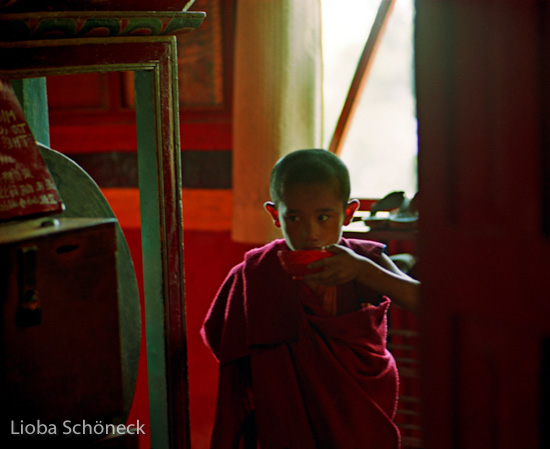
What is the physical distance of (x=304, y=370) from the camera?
1415 millimetres

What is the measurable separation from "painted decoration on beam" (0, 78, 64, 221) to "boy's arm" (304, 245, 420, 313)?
0.63m

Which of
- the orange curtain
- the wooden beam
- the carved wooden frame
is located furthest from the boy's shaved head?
the wooden beam

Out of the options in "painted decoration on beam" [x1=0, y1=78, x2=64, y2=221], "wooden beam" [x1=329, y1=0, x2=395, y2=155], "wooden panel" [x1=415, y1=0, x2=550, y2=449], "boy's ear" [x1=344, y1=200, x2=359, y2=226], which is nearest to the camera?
"wooden panel" [x1=415, y1=0, x2=550, y2=449]

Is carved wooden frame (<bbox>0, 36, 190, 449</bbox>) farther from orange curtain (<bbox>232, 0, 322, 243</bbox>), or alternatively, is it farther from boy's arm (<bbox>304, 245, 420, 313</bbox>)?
orange curtain (<bbox>232, 0, 322, 243</bbox>)

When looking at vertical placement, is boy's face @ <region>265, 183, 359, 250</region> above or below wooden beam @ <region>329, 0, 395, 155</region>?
below

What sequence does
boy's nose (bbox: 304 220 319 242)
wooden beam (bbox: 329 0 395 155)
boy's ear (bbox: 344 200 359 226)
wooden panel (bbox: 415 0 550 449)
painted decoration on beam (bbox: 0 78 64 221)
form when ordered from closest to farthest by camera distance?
1. wooden panel (bbox: 415 0 550 449)
2. painted decoration on beam (bbox: 0 78 64 221)
3. boy's nose (bbox: 304 220 319 242)
4. boy's ear (bbox: 344 200 359 226)
5. wooden beam (bbox: 329 0 395 155)

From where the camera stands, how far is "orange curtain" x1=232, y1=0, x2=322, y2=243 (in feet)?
7.38

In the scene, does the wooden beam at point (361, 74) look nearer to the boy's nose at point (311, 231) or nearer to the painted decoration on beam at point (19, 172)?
the boy's nose at point (311, 231)

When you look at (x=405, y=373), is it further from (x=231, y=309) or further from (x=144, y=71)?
(x=144, y=71)

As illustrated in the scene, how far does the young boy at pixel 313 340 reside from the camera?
1385 millimetres

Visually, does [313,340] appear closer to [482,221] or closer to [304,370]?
[304,370]

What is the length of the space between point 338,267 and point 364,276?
71 millimetres

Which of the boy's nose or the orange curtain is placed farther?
the orange curtain

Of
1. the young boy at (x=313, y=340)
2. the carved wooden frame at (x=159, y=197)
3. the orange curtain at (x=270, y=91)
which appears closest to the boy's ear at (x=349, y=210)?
the young boy at (x=313, y=340)
